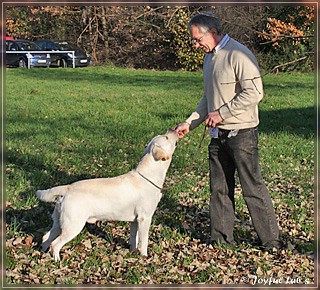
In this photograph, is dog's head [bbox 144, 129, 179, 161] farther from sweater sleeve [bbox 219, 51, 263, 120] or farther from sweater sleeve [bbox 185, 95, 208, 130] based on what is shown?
sweater sleeve [bbox 219, 51, 263, 120]

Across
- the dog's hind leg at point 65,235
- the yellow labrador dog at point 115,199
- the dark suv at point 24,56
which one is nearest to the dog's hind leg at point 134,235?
the yellow labrador dog at point 115,199

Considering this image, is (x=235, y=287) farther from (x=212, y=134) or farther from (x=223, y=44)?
(x=223, y=44)

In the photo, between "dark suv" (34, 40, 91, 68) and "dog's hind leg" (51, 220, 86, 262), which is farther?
"dark suv" (34, 40, 91, 68)

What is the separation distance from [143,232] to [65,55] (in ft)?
97.7

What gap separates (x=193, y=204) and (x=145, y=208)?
207 cm

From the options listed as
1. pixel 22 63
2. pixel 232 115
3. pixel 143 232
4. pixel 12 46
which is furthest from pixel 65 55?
pixel 232 115

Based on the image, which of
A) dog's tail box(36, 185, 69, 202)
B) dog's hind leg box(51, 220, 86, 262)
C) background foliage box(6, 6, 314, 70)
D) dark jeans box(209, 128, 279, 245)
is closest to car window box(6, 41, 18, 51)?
background foliage box(6, 6, 314, 70)

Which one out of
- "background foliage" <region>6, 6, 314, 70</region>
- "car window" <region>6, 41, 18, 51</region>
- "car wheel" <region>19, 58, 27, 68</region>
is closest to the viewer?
"car window" <region>6, 41, 18, 51</region>

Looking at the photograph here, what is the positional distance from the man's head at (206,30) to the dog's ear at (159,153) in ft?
3.90

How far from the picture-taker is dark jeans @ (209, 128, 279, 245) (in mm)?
5984

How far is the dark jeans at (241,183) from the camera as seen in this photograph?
5.98m

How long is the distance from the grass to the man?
57 centimetres

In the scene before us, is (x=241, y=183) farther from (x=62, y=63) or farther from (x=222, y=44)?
(x=62, y=63)

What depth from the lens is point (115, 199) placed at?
5797 millimetres
